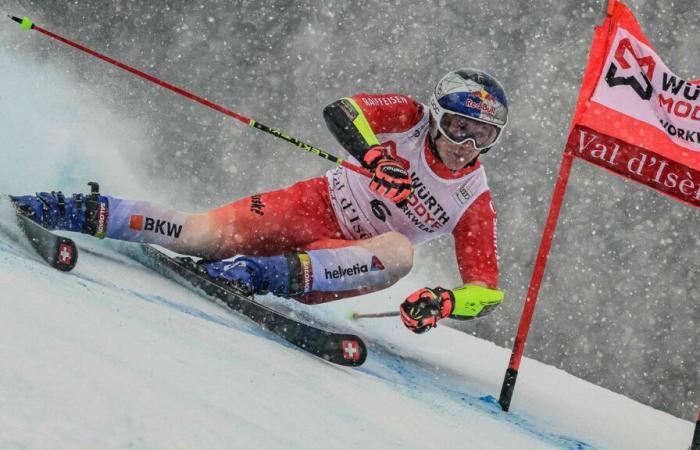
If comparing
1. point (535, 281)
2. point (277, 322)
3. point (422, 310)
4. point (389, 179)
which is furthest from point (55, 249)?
point (535, 281)

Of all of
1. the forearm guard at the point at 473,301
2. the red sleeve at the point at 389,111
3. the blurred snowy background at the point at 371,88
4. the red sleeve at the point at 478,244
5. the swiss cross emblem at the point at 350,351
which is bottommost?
the swiss cross emblem at the point at 350,351

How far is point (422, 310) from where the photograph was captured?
10.9 feet

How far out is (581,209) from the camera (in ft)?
32.4

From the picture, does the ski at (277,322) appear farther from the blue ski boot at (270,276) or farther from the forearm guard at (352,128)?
the forearm guard at (352,128)

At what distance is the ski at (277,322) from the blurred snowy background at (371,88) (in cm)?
513

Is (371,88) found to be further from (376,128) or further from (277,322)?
(277,322)

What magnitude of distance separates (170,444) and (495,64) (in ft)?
27.5

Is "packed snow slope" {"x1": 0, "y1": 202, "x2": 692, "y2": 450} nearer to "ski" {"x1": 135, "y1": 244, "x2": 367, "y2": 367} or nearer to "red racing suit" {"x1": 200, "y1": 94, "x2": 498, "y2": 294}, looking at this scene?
"ski" {"x1": 135, "y1": 244, "x2": 367, "y2": 367}

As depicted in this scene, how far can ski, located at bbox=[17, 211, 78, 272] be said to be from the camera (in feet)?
8.65

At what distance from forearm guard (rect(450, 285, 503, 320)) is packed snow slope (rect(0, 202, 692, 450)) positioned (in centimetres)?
32

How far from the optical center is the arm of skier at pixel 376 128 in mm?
3297

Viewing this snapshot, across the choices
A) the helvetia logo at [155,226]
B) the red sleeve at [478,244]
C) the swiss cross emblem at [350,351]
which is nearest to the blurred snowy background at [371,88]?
the red sleeve at [478,244]

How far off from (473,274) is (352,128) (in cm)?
86

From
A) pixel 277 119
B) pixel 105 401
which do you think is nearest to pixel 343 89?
pixel 277 119
